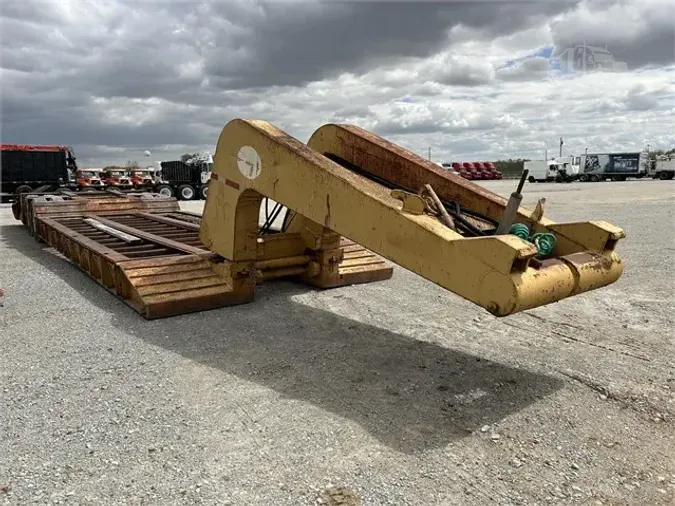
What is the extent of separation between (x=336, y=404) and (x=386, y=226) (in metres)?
1.07

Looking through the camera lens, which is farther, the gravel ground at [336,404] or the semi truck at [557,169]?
the semi truck at [557,169]

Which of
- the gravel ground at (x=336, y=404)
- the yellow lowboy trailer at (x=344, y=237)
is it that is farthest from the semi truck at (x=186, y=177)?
the gravel ground at (x=336, y=404)

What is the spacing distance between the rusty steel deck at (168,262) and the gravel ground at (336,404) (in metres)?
0.17

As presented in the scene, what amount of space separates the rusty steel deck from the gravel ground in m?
0.17

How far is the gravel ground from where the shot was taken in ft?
7.75

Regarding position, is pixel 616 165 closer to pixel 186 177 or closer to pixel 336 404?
pixel 186 177

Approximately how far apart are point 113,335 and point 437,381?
2479mm

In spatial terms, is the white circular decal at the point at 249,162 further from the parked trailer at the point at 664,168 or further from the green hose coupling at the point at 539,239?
the parked trailer at the point at 664,168

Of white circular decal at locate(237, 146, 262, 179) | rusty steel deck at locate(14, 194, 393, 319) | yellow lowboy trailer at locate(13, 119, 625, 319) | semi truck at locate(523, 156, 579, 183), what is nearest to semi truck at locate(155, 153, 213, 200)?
rusty steel deck at locate(14, 194, 393, 319)

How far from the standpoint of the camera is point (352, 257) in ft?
20.2

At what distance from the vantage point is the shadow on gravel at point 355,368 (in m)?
2.96

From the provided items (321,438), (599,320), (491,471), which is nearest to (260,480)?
(321,438)

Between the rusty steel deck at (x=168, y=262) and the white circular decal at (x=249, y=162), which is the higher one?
the white circular decal at (x=249, y=162)

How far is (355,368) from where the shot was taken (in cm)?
362
